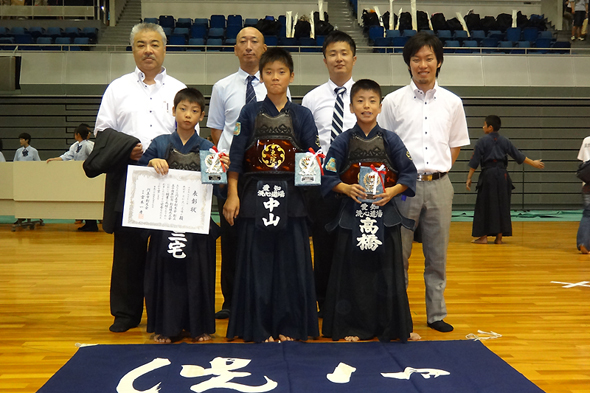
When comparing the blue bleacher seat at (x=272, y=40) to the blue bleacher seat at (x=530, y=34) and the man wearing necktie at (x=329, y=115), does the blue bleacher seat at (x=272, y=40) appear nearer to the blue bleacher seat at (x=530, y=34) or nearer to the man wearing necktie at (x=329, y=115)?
the blue bleacher seat at (x=530, y=34)

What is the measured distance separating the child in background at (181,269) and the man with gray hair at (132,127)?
0.27 m

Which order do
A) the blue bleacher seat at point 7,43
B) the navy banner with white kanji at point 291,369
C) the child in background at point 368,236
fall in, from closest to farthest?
the navy banner with white kanji at point 291,369 < the child in background at point 368,236 < the blue bleacher seat at point 7,43

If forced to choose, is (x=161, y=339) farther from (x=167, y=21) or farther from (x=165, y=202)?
(x=167, y=21)

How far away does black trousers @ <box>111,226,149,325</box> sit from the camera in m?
A: 3.18

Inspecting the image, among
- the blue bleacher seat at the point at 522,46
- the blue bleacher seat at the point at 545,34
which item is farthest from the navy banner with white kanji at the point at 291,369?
the blue bleacher seat at the point at 545,34

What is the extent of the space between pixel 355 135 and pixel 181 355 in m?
1.47

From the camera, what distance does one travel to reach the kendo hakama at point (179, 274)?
9.42 ft

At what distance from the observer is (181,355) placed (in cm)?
264

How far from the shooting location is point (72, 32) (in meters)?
12.8

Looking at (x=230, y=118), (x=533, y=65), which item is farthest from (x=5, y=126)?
(x=533, y=65)

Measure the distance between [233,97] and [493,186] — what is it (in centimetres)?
458

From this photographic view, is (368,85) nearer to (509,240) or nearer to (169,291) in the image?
(169,291)

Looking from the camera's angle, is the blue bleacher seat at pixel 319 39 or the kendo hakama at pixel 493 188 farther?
the blue bleacher seat at pixel 319 39

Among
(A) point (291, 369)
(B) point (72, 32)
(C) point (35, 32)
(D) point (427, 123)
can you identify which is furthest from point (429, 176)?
(C) point (35, 32)
